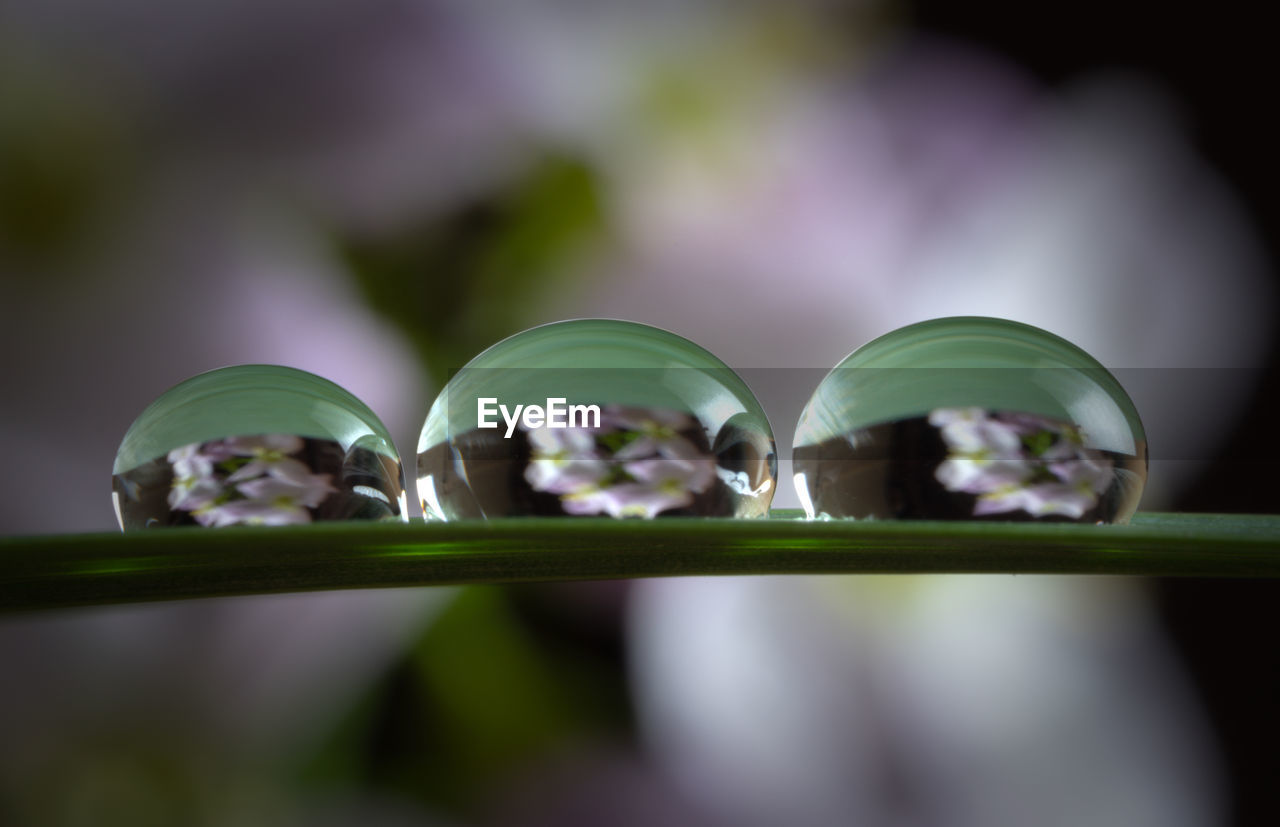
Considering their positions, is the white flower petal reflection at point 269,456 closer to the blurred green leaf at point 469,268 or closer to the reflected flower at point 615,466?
the reflected flower at point 615,466

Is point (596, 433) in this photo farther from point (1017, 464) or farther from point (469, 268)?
point (469, 268)

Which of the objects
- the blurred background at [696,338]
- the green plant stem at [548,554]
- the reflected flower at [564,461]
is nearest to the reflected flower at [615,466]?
the reflected flower at [564,461]

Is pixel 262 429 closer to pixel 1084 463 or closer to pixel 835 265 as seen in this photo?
pixel 1084 463

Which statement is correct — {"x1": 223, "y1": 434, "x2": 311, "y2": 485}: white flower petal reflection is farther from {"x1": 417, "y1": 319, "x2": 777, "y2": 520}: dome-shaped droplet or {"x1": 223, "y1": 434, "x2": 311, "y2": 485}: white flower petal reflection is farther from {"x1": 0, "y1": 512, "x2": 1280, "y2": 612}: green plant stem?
{"x1": 0, "y1": 512, "x2": 1280, "y2": 612}: green plant stem

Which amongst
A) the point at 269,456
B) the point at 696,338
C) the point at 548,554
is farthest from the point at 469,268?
the point at 548,554

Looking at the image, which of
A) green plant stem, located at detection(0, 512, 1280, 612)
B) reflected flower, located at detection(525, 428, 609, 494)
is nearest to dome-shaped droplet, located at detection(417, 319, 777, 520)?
reflected flower, located at detection(525, 428, 609, 494)

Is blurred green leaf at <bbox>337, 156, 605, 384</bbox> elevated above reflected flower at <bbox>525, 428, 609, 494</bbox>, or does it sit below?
above

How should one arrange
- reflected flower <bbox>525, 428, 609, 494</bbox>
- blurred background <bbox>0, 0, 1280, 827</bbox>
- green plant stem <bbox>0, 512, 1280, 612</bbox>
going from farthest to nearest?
blurred background <bbox>0, 0, 1280, 827</bbox>, reflected flower <bbox>525, 428, 609, 494</bbox>, green plant stem <bbox>0, 512, 1280, 612</bbox>
